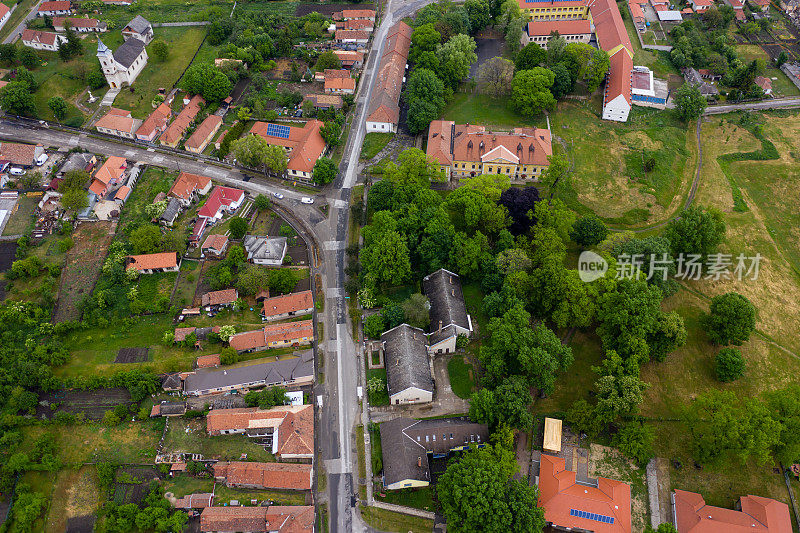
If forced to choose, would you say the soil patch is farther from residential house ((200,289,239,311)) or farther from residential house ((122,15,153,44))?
residential house ((122,15,153,44))

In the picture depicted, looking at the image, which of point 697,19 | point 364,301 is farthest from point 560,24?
point 364,301

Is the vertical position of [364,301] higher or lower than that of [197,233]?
lower

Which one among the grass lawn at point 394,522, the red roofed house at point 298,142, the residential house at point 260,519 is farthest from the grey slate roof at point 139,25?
the grass lawn at point 394,522

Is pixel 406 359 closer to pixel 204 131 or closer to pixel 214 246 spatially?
pixel 214 246

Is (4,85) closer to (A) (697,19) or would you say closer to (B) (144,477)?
(B) (144,477)

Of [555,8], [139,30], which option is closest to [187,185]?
[139,30]

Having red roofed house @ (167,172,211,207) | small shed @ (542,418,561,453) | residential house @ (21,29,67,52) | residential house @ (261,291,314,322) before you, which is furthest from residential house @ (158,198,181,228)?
small shed @ (542,418,561,453)
